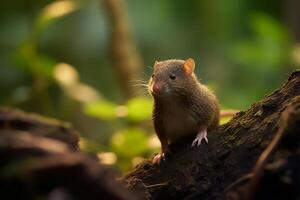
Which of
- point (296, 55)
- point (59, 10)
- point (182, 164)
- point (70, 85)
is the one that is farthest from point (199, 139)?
point (296, 55)

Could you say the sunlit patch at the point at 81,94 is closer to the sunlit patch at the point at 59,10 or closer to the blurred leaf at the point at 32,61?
the blurred leaf at the point at 32,61

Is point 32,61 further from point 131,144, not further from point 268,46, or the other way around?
point 268,46

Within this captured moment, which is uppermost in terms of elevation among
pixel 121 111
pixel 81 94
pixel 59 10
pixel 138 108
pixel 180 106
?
pixel 59 10

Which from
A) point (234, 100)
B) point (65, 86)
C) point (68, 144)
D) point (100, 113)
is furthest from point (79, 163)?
point (234, 100)

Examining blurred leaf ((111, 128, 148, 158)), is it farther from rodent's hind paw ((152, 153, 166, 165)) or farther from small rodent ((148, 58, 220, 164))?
rodent's hind paw ((152, 153, 166, 165))

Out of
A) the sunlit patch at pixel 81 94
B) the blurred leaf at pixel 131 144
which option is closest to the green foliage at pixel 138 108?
the blurred leaf at pixel 131 144

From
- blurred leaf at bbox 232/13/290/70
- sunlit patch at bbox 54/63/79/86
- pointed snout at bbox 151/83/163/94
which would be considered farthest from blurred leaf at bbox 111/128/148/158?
blurred leaf at bbox 232/13/290/70
